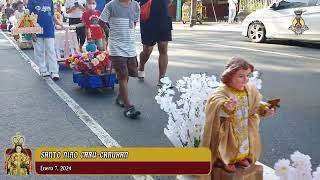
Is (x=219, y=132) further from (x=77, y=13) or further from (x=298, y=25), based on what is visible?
(x=298, y=25)

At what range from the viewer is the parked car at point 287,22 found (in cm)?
1265

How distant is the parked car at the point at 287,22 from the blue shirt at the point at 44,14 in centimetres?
722

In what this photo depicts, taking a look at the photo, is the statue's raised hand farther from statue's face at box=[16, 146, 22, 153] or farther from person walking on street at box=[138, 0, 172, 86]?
person walking on street at box=[138, 0, 172, 86]

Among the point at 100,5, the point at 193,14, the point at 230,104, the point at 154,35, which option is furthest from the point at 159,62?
the point at 193,14

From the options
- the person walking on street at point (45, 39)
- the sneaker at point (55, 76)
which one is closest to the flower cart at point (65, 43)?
the person walking on street at point (45, 39)

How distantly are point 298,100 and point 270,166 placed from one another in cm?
271

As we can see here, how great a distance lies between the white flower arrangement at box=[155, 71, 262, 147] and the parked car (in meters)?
9.79

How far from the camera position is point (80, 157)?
2812 millimetres

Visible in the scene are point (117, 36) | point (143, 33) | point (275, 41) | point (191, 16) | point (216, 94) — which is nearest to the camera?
point (216, 94)

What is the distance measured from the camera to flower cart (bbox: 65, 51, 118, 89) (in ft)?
23.6

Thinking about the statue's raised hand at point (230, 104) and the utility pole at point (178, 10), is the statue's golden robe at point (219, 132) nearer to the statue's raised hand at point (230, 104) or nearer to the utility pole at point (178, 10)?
the statue's raised hand at point (230, 104)

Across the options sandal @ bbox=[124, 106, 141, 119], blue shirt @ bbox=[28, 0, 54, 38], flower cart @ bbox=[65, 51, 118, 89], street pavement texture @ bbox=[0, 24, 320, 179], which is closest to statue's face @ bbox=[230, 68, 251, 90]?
street pavement texture @ bbox=[0, 24, 320, 179]

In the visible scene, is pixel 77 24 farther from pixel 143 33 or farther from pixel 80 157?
pixel 80 157

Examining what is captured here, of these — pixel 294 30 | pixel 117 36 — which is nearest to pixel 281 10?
pixel 294 30
